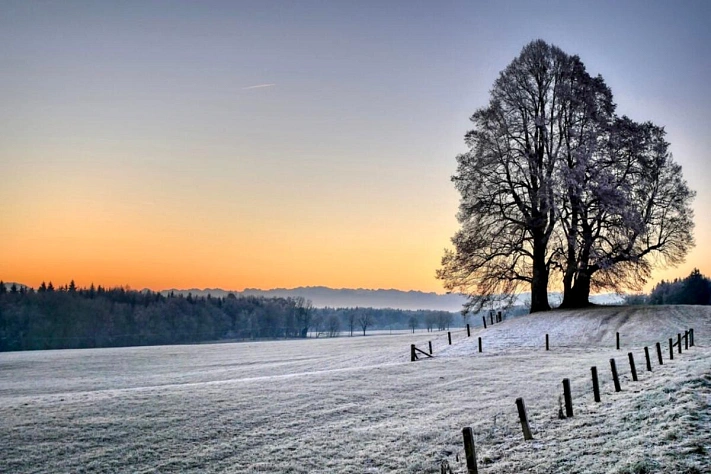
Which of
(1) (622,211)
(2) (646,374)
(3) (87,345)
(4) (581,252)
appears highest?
(1) (622,211)

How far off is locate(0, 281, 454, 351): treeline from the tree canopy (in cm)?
10167

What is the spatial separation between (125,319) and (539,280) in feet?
397

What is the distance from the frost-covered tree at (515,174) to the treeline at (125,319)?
101 metres

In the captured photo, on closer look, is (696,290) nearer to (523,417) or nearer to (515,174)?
(515,174)

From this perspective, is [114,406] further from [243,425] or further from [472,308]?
[472,308]

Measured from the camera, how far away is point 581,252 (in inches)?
1706

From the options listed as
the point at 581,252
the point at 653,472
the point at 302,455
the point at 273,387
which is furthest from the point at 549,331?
the point at 653,472

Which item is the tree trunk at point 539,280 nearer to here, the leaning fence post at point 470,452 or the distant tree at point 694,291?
the leaning fence post at point 470,452

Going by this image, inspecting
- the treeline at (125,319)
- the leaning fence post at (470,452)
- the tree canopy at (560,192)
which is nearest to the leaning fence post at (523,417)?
the leaning fence post at (470,452)

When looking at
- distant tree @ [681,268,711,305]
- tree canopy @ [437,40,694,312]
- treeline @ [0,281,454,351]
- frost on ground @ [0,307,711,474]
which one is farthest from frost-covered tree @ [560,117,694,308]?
treeline @ [0,281,454,351]

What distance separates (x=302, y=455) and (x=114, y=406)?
1152cm

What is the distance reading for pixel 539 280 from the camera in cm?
4697

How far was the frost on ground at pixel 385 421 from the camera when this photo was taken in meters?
11.9

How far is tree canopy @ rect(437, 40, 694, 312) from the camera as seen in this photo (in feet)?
139
